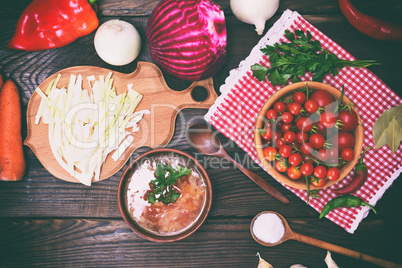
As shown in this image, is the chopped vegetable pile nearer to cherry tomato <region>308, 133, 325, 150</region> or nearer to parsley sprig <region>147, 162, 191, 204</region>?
parsley sprig <region>147, 162, 191, 204</region>

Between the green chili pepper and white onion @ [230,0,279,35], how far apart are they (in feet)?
2.74

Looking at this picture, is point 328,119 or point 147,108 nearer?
point 328,119

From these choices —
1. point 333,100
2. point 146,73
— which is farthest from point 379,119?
point 146,73

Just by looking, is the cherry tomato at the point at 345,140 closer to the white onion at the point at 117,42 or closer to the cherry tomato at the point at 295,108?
the cherry tomato at the point at 295,108

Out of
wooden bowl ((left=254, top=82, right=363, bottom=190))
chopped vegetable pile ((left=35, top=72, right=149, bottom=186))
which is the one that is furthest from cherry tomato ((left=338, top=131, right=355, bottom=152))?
chopped vegetable pile ((left=35, top=72, right=149, bottom=186))

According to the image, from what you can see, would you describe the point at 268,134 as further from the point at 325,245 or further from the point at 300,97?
the point at 325,245

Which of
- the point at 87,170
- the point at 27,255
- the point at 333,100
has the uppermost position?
the point at 333,100

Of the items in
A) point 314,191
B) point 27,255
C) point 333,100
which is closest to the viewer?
point 333,100

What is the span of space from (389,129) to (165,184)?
102 cm

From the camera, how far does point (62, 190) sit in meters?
1.36

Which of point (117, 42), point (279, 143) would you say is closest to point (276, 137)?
point (279, 143)

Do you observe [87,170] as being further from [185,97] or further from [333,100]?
[333,100]

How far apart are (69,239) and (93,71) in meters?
0.84

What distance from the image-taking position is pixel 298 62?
1.19 meters
